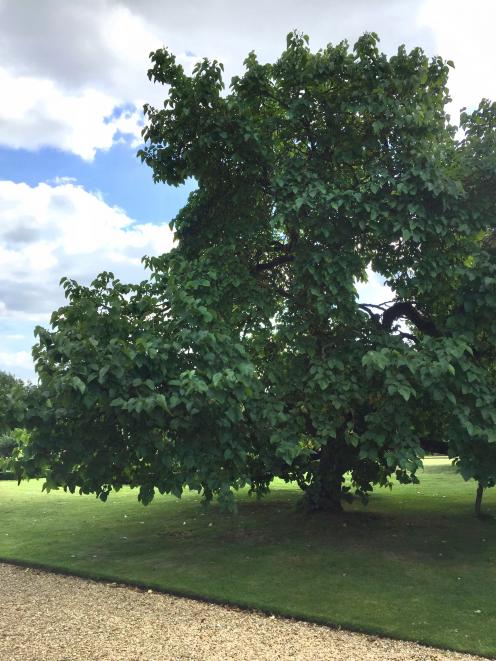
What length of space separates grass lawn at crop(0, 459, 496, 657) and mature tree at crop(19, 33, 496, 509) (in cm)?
160

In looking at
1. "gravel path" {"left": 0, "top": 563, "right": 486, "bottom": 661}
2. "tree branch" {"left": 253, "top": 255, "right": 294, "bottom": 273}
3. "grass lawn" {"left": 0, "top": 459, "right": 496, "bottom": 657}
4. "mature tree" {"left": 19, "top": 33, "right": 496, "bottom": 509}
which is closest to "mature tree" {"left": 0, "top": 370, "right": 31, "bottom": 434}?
"mature tree" {"left": 19, "top": 33, "right": 496, "bottom": 509}

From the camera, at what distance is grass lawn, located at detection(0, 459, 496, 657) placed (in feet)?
25.5

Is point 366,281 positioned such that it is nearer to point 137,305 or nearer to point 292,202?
point 292,202

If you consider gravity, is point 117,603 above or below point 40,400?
below

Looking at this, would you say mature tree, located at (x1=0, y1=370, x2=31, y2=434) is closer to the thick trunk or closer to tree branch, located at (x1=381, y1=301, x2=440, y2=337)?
the thick trunk

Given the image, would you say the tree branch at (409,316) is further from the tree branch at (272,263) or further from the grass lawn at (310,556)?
the grass lawn at (310,556)

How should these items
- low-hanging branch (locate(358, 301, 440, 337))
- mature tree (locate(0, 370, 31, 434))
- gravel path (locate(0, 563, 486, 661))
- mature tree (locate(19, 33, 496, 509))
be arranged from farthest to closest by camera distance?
low-hanging branch (locate(358, 301, 440, 337)), mature tree (locate(19, 33, 496, 509)), mature tree (locate(0, 370, 31, 434)), gravel path (locate(0, 563, 486, 661))

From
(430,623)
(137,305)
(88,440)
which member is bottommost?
(430,623)

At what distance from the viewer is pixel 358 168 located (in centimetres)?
1059

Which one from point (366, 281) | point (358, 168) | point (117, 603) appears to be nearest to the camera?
point (117, 603)

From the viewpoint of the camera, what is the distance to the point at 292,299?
34.4ft

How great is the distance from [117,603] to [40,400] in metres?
3.41

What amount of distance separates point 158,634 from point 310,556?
4077 millimetres

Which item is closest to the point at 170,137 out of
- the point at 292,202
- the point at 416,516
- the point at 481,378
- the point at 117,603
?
the point at 292,202
